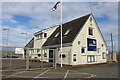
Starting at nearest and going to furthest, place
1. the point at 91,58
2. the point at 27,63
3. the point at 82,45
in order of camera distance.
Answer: the point at 27,63, the point at 82,45, the point at 91,58

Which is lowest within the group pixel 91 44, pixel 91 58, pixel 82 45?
pixel 91 58

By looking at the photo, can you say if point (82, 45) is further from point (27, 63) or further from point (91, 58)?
point (27, 63)

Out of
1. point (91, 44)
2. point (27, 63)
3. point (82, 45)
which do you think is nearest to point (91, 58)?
point (91, 44)

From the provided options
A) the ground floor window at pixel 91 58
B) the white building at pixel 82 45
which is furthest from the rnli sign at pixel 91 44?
the ground floor window at pixel 91 58

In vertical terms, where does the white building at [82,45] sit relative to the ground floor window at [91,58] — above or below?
above

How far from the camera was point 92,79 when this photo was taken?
929cm

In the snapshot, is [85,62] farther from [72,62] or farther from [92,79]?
[92,79]

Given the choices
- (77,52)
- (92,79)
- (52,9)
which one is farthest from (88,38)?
(92,79)

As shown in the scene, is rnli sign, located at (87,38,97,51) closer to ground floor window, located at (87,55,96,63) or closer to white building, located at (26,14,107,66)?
white building, located at (26,14,107,66)

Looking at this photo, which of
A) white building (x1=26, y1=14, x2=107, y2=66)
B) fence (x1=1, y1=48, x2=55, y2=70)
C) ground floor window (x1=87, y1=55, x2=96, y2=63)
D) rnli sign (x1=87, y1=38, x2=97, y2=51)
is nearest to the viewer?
fence (x1=1, y1=48, x2=55, y2=70)

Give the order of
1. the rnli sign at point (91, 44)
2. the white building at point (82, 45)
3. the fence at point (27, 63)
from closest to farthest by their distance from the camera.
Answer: the fence at point (27, 63)
the white building at point (82, 45)
the rnli sign at point (91, 44)

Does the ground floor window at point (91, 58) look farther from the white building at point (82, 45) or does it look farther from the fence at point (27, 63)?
the fence at point (27, 63)

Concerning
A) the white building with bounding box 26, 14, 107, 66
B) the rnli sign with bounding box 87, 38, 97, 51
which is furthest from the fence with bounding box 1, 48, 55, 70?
the rnli sign with bounding box 87, 38, 97, 51

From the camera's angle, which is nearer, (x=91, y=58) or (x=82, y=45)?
(x=82, y=45)
